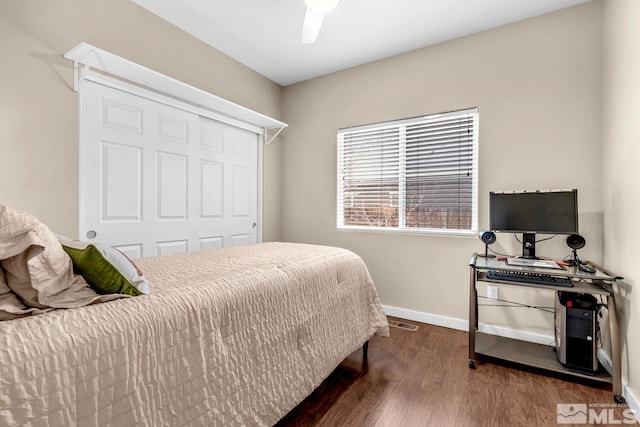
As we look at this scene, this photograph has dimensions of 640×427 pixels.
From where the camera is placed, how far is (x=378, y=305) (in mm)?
2166

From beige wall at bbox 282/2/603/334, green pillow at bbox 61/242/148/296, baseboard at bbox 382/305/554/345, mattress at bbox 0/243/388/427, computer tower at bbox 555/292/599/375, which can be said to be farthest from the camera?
baseboard at bbox 382/305/554/345

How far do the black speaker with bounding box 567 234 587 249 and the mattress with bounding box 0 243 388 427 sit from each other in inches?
67.1

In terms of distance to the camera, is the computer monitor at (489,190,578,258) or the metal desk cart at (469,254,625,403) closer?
the metal desk cart at (469,254,625,403)

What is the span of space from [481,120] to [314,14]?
5.54ft

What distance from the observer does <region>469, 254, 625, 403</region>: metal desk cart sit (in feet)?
5.60

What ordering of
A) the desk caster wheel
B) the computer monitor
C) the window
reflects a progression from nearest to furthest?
1. the desk caster wheel
2. the computer monitor
3. the window

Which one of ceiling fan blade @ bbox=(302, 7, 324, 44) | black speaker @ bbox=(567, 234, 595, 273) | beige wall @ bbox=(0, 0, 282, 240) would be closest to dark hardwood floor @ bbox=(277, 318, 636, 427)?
black speaker @ bbox=(567, 234, 595, 273)

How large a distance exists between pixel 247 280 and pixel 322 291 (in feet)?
1.76

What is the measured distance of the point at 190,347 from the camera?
101 cm

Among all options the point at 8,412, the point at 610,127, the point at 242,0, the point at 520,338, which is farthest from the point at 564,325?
the point at 242,0

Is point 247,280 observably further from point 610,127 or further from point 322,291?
point 610,127

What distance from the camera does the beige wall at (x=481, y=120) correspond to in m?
2.24

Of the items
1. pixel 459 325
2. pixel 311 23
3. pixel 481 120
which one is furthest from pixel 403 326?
pixel 311 23

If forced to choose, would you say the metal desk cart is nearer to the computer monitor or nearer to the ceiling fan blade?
the computer monitor
